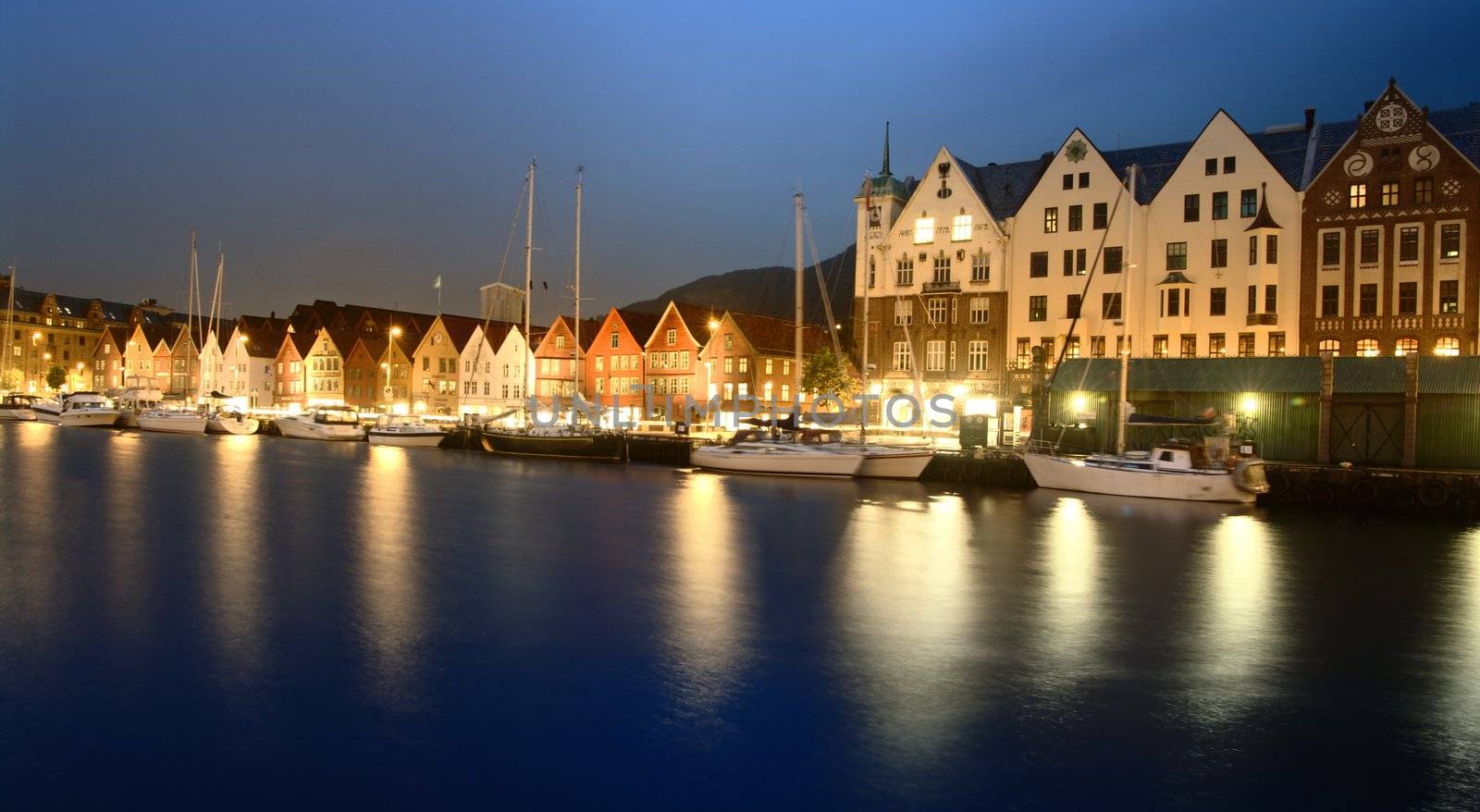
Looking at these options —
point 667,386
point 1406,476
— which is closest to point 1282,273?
point 1406,476

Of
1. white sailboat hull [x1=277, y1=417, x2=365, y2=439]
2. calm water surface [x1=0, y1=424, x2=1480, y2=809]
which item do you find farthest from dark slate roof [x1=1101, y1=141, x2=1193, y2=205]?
white sailboat hull [x1=277, y1=417, x2=365, y2=439]

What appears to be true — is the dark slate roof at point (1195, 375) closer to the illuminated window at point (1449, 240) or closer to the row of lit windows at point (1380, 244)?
the row of lit windows at point (1380, 244)

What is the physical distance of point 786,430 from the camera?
165 ft

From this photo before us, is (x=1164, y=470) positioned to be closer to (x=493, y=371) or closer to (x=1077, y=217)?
(x=1077, y=217)

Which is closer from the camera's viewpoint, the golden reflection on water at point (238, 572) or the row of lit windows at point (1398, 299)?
the golden reflection on water at point (238, 572)

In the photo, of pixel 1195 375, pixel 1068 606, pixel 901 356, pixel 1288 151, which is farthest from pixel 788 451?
pixel 1288 151

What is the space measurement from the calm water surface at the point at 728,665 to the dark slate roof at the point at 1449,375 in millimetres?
11762

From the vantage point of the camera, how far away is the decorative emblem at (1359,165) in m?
46.6

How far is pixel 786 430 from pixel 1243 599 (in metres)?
32.5

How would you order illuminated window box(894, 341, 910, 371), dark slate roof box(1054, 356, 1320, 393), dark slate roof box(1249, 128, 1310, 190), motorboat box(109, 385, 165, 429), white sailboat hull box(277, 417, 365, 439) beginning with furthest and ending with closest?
1. motorboat box(109, 385, 165, 429)
2. white sailboat hull box(277, 417, 365, 439)
3. illuminated window box(894, 341, 910, 371)
4. dark slate roof box(1249, 128, 1310, 190)
5. dark slate roof box(1054, 356, 1320, 393)

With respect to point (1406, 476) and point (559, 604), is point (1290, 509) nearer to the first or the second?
point (1406, 476)

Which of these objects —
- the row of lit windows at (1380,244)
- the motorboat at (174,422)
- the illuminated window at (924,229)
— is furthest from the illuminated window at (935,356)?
the motorboat at (174,422)

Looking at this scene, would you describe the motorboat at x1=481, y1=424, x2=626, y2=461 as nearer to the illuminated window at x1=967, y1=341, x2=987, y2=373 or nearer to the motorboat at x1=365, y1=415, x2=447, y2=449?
the motorboat at x1=365, y1=415, x2=447, y2=449

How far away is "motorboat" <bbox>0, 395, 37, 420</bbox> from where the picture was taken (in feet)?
315
